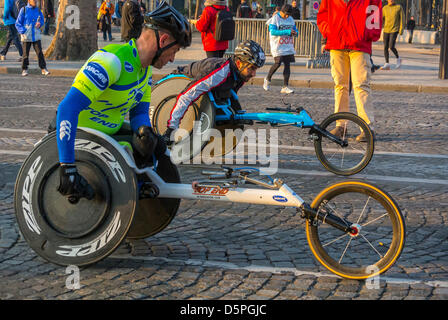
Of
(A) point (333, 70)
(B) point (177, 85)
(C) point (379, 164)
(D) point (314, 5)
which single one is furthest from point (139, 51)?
(D) point (314, 5)

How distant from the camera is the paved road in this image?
4191 mm

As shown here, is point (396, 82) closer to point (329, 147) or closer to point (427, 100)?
point (427, 100)

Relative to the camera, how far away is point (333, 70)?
375 inches

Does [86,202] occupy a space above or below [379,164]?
above

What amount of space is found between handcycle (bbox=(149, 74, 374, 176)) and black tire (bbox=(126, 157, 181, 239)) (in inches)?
98.6

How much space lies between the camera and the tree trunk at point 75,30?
21.1 meters

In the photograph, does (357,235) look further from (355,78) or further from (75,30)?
(75,30)

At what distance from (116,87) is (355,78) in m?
5.31

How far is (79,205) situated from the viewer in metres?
4.39

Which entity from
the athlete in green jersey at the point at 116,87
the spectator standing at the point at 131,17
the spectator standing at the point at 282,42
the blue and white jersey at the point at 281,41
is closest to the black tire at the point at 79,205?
the athlete in green jersey at the point at 116,87

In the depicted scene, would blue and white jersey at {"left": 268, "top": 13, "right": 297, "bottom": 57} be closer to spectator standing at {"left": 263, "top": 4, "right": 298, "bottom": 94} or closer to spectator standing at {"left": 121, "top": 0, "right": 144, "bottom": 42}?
spectator standing at {"left": 263, "top": 4, "right": 298, "bottom": 94}

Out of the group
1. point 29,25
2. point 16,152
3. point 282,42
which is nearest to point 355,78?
point 16,152

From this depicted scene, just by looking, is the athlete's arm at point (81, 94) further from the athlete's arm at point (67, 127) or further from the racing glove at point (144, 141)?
the racing glove at point (144, 141)
